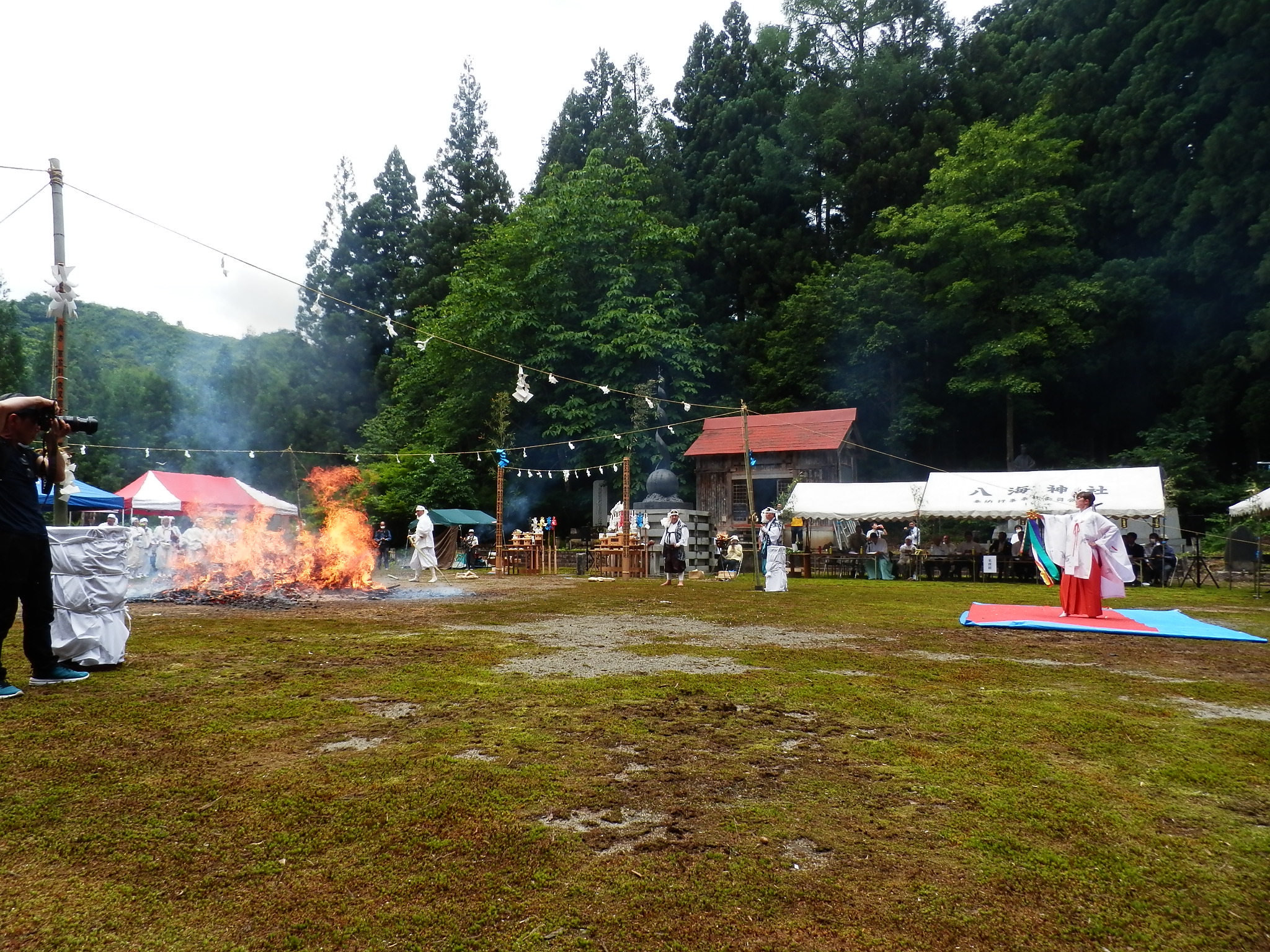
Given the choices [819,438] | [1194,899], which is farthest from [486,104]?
[1194,899]

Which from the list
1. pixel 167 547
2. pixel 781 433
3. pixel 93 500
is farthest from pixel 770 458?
pixel 93 500

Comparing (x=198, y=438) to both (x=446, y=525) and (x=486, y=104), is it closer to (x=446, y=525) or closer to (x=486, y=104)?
(x=446, y=525)

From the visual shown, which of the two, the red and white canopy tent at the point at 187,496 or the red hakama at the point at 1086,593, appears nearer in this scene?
the red hakama at the point at 1086,593

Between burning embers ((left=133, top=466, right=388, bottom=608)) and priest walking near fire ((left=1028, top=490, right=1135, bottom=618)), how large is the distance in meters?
11.5

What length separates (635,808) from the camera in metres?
3.37

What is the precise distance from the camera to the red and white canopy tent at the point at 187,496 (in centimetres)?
2545

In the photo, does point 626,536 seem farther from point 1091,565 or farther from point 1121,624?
point 1121,624

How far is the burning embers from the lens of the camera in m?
14.0

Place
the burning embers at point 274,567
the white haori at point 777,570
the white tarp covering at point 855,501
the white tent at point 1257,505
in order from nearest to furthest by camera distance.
Answer: the burning embers at point 274,567 < the white tent at point 1257,505 < the white haori at point 777,570 < the white tarp covering at point 855,501

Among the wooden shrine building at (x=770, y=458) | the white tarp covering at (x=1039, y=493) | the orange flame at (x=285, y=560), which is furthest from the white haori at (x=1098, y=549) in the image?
the wooden shrine building at (x=770, y=458)

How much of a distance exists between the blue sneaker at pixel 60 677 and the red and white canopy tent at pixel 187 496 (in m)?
22.0

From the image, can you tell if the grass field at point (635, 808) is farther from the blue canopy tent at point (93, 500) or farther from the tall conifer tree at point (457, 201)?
the tall conifer tree at point (457, 201)

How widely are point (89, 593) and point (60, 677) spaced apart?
2.28ft

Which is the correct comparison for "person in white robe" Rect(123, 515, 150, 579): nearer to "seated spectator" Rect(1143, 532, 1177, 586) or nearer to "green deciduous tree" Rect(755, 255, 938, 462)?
"seated spectator" Rect(1143, 532, 1177, 586)
